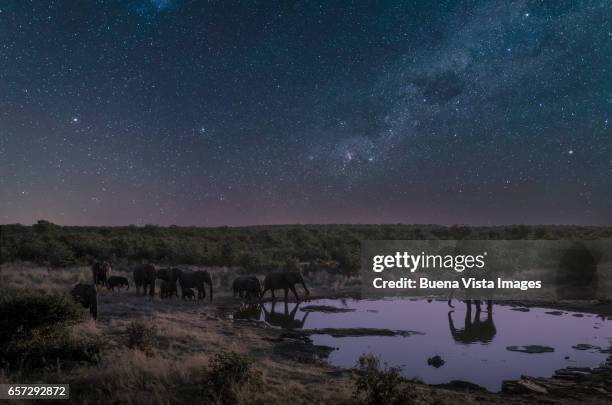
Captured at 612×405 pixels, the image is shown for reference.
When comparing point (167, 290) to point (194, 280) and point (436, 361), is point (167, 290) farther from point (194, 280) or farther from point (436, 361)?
point (436, 361)

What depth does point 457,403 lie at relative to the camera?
10109 millimetres

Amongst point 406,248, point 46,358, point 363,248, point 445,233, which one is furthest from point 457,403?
point 445,233

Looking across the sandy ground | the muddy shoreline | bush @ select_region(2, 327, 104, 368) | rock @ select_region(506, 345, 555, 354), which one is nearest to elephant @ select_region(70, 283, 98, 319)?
the sandy ground

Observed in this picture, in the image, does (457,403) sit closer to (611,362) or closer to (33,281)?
(611,362)

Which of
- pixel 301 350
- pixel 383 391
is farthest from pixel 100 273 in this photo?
pixel 383 391

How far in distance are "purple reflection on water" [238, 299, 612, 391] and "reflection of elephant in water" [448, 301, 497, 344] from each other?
40 mm

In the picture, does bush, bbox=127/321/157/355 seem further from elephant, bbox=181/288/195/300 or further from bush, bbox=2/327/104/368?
elephant, bbox=181/288/195/300

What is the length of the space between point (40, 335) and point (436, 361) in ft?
37.1

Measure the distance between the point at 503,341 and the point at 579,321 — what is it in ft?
21.2

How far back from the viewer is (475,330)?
19.2 metres

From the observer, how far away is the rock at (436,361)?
46.4 ft

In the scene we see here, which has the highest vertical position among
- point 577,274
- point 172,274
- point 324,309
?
point 577,274

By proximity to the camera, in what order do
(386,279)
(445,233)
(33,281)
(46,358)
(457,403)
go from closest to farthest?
(457,403) → (46,358) → (33,281) → (386,279) → (445,233)

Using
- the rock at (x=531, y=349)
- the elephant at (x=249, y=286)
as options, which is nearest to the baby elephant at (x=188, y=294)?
the elephant at (x=249, y=286)
